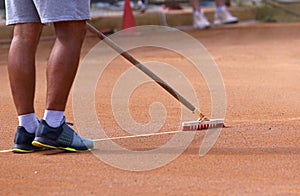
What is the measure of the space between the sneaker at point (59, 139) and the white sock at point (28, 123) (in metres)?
0.13

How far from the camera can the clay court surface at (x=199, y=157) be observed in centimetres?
367

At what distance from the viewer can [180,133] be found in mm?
4918

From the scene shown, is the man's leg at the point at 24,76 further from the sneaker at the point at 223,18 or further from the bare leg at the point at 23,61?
the sneaker at the point at 223,18

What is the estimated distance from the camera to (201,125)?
198 inches

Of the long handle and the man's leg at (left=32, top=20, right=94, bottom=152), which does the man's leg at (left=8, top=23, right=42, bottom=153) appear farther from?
the long handle

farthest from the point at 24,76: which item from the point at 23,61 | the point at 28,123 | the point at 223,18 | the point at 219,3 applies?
the point at 223,18

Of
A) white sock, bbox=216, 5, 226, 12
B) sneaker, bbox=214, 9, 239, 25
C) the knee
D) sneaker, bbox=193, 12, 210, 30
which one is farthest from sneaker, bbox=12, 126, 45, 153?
sneaker, bbox=214, 9, 239, 25

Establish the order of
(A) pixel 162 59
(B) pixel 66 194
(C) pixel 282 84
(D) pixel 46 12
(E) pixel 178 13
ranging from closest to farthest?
1. (B) pixel 66 194
2. (D) pixel 46 12
3. (C) pixel 282 84
4. (A) pixel 162 59
5. (E) pixel 178 13

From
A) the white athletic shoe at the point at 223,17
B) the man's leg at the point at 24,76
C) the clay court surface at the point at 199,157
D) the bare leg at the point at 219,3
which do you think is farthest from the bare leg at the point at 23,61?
the white athletic shoe at the point at 223,17

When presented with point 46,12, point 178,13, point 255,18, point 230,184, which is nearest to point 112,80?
point 46,12

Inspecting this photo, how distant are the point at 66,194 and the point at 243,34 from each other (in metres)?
8.34

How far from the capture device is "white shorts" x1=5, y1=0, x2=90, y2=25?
4.24 meters

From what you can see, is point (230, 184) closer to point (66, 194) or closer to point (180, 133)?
point (66, 194)

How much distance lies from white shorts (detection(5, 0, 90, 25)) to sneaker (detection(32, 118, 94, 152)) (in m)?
0.54
